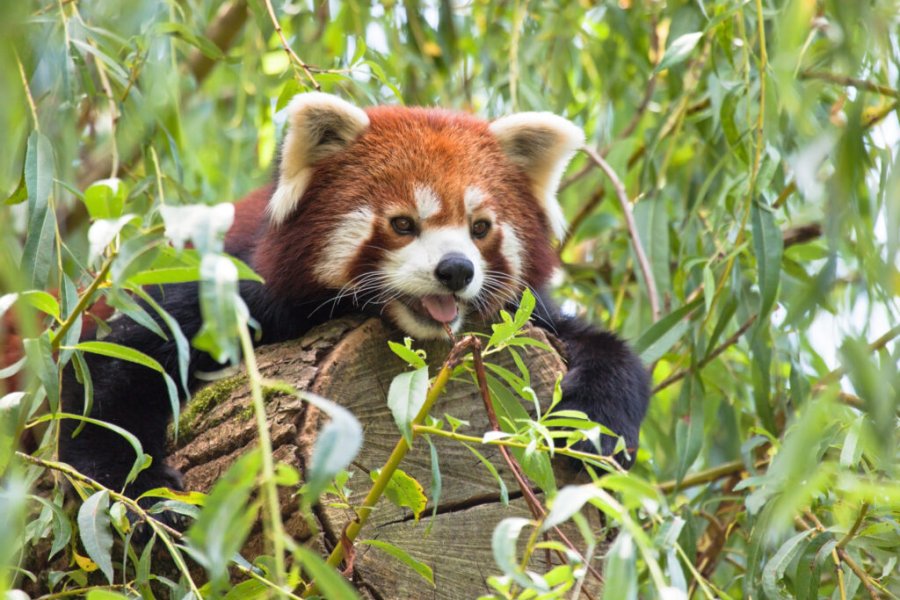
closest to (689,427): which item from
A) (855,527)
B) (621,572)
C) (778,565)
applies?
(778,565)

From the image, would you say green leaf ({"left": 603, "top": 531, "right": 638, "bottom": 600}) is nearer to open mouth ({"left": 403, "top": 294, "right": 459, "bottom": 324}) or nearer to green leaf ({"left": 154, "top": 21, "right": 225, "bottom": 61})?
open mouth ({"left": 403, "top": 294, "right": 459, "bottom": 324})

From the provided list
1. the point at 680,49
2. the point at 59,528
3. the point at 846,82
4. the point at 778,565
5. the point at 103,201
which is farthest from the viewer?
the point at 680,49

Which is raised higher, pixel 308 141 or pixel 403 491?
pixel 308 141

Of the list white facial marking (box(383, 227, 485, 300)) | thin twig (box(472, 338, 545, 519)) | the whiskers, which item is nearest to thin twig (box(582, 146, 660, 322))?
white facial marking (box(383, 227, 485, 300))

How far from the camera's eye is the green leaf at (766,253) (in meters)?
3.21

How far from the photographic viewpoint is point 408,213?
3.61 meters

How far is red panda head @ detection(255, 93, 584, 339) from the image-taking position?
3.49 metres

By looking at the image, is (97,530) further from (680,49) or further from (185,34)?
(680,49)

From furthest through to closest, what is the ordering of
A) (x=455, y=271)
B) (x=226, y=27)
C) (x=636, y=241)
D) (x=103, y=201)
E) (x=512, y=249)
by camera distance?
1. (x=226, y=27)
2. (x=636, y=241)
3. (x=512, y=249)
4. (x=455, y=271)
5. (x=103, y=201)

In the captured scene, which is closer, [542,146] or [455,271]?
[455,271]

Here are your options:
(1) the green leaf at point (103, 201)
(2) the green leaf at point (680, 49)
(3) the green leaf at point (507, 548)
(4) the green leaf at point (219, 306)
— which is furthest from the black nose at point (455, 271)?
(4) the green leaf at point (219, 306)

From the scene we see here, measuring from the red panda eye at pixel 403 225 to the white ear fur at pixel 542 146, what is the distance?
63 cm

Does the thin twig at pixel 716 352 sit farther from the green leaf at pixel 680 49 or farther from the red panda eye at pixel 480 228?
the green leaf at pixel 680 49

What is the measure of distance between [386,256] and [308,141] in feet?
1.84
